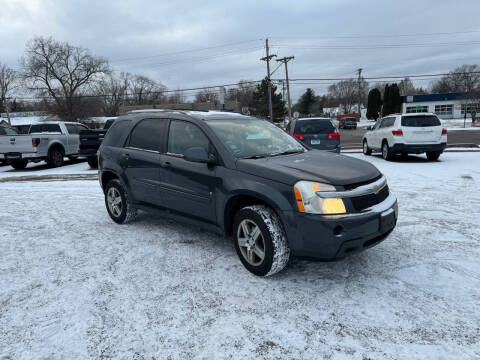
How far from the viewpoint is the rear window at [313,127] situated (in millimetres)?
11367

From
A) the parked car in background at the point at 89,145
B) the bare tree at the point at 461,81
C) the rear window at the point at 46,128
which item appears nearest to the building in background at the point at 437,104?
the bare tree at the point at 461,81

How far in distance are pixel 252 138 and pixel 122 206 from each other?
243 centimetres

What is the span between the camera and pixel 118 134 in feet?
17.2

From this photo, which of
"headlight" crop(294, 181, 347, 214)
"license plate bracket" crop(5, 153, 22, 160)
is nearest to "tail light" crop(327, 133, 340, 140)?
"headlight" crop(294, 181, 347, 214)

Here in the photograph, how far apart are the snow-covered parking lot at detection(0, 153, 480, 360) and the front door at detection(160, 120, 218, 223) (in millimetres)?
595

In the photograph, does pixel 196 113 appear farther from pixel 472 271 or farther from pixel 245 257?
pixel 472 271

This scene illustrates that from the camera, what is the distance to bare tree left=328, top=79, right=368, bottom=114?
11225cm

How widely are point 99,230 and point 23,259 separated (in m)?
1.18

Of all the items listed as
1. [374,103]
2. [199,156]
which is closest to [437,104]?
[374,103]

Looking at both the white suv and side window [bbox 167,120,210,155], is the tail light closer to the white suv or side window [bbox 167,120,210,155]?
the white suv

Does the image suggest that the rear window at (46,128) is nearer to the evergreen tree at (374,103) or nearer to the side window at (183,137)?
the side window at (183,137)

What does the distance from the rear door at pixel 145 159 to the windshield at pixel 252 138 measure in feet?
2.92

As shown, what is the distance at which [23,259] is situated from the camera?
4074 mm

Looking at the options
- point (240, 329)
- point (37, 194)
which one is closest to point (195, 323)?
point (240, 329)
